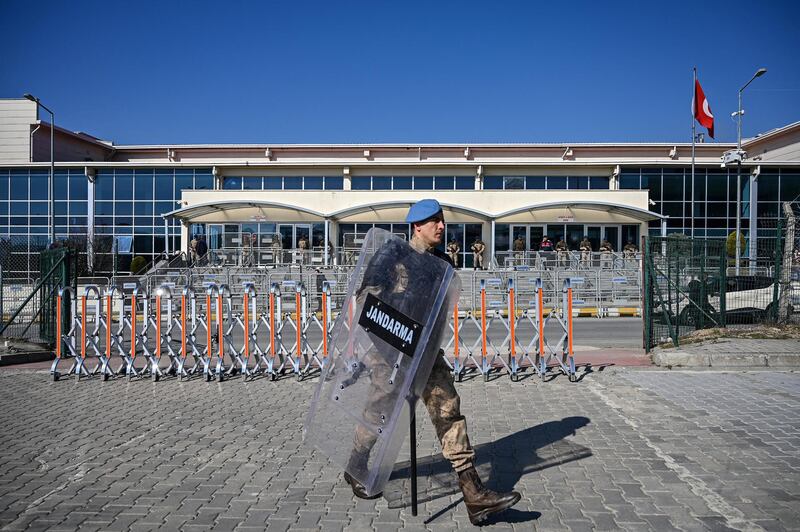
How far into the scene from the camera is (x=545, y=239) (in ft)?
105

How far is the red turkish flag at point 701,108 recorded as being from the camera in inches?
1358

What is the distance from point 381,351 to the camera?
3.87 metres

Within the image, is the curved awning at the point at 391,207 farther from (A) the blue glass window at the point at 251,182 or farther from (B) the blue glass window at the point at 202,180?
(B) the blue glass window at the point at 202,180

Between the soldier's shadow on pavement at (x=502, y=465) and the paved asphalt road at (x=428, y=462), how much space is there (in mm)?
20

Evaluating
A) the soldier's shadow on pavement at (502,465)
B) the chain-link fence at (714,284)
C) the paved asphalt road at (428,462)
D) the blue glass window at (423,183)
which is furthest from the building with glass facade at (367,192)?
the soldier's shadow on pavement at (502,465)

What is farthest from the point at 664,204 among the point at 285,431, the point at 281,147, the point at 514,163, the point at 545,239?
the point at 285,431

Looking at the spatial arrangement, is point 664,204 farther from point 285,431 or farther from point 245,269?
point 285,431

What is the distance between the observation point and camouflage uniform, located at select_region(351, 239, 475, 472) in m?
3.87

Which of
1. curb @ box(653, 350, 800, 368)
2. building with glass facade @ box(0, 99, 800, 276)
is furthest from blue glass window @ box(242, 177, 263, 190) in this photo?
curb @ box(653, 350, 800, 368)

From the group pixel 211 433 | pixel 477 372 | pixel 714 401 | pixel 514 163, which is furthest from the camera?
pixel 514 163

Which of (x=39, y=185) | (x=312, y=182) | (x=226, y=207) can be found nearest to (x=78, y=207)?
(x=39, y=185)

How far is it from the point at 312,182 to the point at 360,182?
10.2 ft

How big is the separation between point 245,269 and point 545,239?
52.6 ft

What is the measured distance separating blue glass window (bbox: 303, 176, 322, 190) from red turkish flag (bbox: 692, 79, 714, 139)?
72.3 feet
